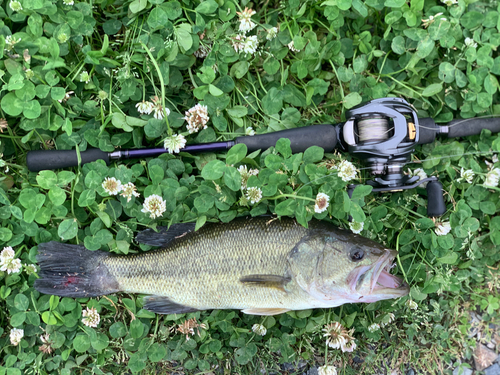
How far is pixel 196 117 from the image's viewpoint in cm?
263

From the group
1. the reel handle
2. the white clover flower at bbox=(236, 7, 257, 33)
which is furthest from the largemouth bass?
the white clover flower at bbox=(236, 7, 257, 33)

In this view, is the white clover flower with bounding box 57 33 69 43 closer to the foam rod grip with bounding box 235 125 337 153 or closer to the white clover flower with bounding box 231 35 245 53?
the white clover flower with bounding box 231 35 245 53

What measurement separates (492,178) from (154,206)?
2.53 m

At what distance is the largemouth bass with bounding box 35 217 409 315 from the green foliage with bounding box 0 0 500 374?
12 cm

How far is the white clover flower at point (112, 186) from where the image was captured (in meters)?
2.49

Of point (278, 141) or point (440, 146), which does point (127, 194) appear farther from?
point (440, 146)

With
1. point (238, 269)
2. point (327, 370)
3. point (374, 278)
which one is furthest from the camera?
point (327, 370)

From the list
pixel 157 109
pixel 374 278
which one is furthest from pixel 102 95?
pixel 374 278

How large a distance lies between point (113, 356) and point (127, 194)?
1.29 meters

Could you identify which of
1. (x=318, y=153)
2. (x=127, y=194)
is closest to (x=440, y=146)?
(x=318, y=153)

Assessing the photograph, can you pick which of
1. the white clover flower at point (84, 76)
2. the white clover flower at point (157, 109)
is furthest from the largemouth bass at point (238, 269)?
the white clover flower at point (84, 76)

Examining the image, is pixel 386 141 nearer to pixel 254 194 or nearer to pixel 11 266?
pixel 254 194

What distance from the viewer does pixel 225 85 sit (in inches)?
106

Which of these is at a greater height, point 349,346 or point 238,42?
point 238,42
